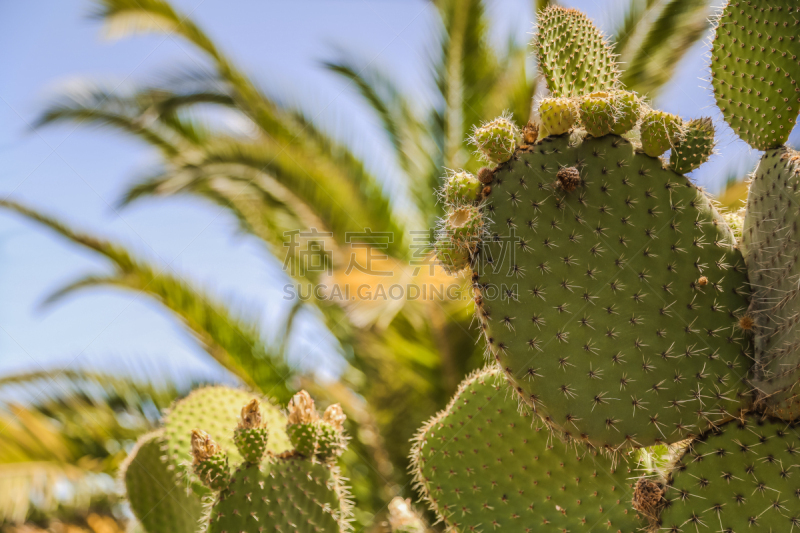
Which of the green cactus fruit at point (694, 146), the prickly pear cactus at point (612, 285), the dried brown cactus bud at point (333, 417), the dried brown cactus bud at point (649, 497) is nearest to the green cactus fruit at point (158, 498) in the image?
the dried brown cactus bud at point (333, 417)

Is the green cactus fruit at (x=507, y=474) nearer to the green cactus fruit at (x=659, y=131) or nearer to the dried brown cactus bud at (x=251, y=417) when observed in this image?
the dried brown cactus bud at (x=251, y=417)

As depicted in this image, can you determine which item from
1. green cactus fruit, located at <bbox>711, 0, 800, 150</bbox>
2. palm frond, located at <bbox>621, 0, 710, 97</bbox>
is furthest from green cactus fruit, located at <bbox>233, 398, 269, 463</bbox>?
palm frond, located at <bbox>621, 0, 710, 97</bbox>

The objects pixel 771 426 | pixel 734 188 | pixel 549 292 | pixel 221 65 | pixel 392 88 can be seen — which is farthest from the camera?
pixel 392 88

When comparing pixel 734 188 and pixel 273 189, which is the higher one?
pixel 273 189

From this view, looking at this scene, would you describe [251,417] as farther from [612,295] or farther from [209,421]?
[612,295]

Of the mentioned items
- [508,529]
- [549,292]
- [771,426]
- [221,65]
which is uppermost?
[221,65]

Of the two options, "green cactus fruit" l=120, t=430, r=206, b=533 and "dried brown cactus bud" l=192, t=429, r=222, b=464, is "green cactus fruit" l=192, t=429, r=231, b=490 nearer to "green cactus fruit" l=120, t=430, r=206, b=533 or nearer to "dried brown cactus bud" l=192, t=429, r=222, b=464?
"dried brown cactus bud" l=192, t=429, r=222, b=464

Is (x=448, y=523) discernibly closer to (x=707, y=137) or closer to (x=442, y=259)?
(x=442, y=259)

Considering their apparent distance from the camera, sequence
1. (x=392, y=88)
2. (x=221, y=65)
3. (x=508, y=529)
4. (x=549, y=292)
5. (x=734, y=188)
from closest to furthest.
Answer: (x=549, y=292) → (x=508, y=529) → (x=734, y=188) → (x=221, y=65) → (x=392, y=88)

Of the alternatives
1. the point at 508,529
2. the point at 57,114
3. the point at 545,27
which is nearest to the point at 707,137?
the point at 545,27

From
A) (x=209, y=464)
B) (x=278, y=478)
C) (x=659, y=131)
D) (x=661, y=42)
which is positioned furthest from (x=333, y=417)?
(x=661, y=42)
